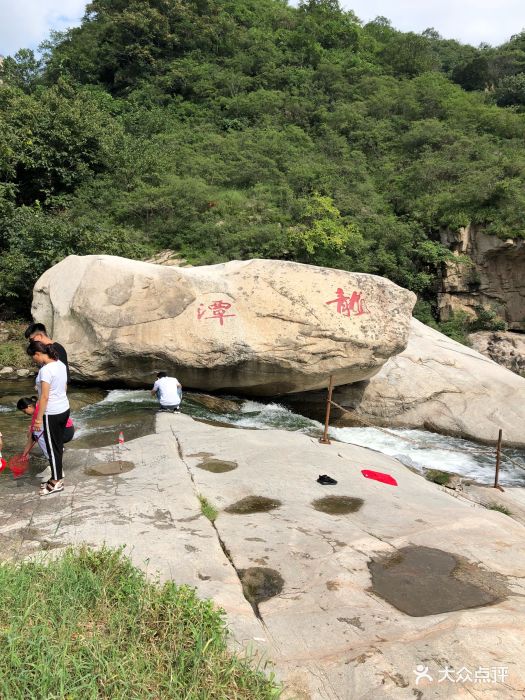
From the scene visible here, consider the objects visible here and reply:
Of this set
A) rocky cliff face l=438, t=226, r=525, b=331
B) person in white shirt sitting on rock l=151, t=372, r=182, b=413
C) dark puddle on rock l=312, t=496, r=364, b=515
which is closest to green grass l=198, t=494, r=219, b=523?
dark puddle on rock l=312, t=496, r=364, b=515

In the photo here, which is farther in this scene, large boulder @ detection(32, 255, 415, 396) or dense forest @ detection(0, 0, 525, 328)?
dense forest @ detection(0, 0, 525, 328)

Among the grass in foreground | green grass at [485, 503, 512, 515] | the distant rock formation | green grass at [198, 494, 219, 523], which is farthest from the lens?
the distant rock formation

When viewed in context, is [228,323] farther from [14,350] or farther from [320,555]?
[320,555]

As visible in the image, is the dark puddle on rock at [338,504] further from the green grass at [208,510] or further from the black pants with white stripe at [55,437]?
the black pants with white stripe at [55,437]

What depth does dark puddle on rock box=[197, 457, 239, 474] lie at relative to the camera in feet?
19.5

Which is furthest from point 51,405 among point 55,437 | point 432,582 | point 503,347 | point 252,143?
point 252,143

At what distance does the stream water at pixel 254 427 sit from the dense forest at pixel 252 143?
18.7 feet

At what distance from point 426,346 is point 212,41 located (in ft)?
94.6

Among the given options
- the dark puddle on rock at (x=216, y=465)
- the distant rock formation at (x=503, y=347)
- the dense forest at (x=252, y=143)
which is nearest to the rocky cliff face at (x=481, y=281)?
the dense forest at (x=252, y=143)

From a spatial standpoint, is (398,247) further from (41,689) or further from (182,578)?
(41,689)

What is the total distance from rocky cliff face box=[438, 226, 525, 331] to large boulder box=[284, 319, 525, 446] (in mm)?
6693

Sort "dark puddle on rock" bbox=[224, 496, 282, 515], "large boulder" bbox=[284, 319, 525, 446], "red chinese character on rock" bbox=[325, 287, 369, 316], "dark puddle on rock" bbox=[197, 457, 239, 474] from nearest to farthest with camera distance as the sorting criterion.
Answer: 1. "dark puddle on rock" bbox=[224, 496, 282, 515]
2. "dark puddle on rock" bbox=[197, 457, 239, 474]
3. "red chinese character on rock" bbox=[325, 287, 369, 316]
4. "large boulder" bbox=[284, 319, 525, 446]

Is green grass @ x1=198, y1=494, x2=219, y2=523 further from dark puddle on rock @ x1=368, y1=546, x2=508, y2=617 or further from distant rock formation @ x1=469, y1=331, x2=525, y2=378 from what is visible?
distant rock formation @ x1=469, y1=331, x2=525, y2=378

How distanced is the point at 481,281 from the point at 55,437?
55.1 ft
